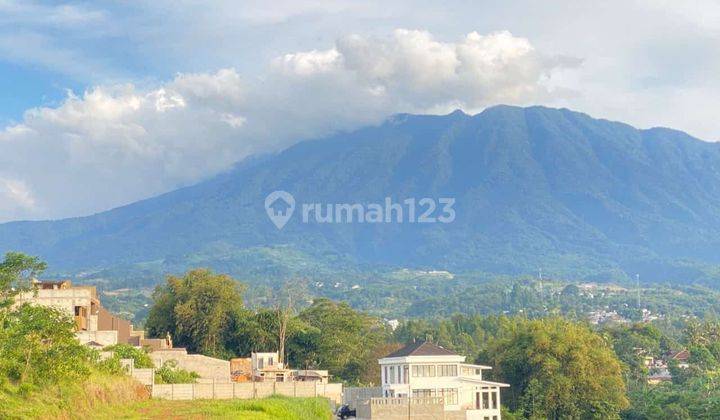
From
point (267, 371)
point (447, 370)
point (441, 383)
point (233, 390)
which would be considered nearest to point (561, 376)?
point (447, 370)

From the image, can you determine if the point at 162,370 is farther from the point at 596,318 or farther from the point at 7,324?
the point at 596,318

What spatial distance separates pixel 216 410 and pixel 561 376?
73.9 feet

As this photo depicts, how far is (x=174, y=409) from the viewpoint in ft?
93.7

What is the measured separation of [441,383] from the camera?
44.2 metres

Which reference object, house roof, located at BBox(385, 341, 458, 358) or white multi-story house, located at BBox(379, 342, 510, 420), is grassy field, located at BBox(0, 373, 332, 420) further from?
house roof, located at BBox(385, 341, 458, 358)

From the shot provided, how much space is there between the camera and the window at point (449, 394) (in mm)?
43562

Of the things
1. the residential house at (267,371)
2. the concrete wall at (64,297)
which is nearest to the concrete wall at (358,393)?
the residential house at (267,371)

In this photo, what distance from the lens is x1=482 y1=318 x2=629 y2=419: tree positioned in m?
46.4

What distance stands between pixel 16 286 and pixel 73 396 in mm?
16441

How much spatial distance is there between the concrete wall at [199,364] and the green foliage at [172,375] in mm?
1346

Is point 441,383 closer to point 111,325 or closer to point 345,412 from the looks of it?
point 345,412

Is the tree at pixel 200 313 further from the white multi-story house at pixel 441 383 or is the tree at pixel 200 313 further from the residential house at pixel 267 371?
the white multi-story house at pixel 441 383

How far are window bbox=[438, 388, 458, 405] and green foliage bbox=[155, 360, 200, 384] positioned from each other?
9.73 m

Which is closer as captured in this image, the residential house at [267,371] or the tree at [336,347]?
the residential house at [267,371]
